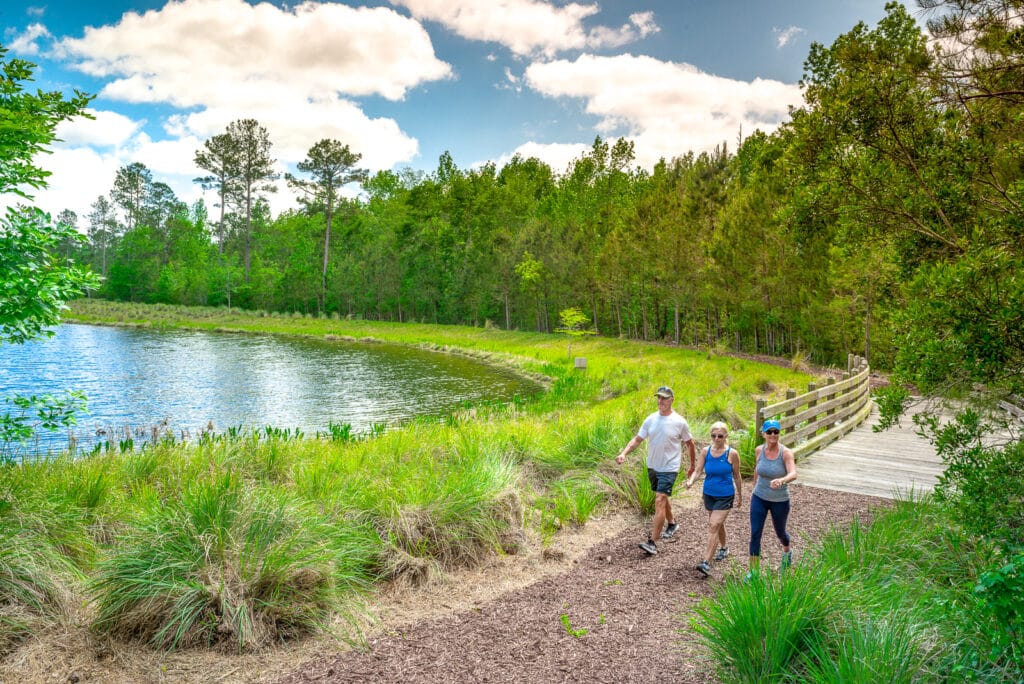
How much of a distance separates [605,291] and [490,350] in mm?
10493

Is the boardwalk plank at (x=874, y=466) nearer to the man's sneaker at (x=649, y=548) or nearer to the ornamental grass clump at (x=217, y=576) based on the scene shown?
the man's sneaker at (x=649, y=548)

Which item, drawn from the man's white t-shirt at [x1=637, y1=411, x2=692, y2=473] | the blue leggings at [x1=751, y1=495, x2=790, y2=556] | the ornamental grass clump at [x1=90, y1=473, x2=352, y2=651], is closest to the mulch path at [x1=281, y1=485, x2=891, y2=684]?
the blue leggings at [x1=751, y1=495, x2=790, y2=556]

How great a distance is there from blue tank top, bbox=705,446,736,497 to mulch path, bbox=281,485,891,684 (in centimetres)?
83

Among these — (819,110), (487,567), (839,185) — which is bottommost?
(487,567)

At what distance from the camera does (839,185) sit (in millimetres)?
Result: 6250

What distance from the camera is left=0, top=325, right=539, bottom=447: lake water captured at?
15.3 meters

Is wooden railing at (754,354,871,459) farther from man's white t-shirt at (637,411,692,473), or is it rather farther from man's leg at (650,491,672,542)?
man's leg at (650,491,672,542)

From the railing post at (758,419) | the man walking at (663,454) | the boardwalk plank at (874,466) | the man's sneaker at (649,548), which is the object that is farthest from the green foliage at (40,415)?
the boardwalk plank at (874,466)

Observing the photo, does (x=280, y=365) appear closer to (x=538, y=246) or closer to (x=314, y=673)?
(x=538, y=246)

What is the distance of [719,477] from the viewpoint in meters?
6.08

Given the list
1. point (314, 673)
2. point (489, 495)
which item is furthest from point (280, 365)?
point (314, 673)

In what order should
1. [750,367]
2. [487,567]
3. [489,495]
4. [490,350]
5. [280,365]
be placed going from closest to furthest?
[487,567] < [489,495] < [750,367] < [280,365] < [490,350]

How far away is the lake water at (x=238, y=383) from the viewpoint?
603 inches

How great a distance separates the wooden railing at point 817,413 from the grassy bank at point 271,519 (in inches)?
103
